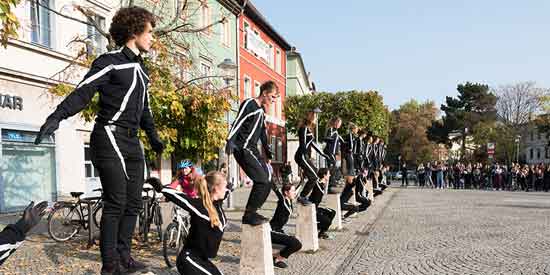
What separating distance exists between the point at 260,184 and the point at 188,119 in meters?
3.30

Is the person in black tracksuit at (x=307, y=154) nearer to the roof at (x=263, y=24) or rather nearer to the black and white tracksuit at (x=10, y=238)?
the black and white tracksuit at (x=10, y=238)

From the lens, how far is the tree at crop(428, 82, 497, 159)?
2906 inches

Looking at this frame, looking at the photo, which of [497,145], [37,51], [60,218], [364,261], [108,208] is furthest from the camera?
[497,145]

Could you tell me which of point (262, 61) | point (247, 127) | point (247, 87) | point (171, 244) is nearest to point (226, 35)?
point (247, 87)

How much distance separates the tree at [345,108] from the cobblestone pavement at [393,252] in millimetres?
27833

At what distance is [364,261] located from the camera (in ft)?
23.5

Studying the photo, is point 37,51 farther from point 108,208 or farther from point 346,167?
point 108,208

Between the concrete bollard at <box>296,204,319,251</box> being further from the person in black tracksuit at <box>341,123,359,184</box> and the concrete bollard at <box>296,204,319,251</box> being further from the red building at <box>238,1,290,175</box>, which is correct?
the red building at <box>238,1,290,175</box>

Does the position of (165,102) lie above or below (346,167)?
above

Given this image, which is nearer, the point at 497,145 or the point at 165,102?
the point at 165,102

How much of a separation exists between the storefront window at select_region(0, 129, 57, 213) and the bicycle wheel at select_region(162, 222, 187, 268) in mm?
8643

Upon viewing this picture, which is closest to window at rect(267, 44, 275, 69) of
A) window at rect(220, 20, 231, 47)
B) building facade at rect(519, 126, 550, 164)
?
window at rect(220, 20, 231, 47)

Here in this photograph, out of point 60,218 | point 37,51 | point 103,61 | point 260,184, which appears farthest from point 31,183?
point 103,61

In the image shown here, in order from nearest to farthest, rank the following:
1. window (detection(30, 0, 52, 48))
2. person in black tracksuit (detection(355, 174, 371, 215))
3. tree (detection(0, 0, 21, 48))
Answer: tree (detection(0, 0, 21, 48)) < person in black tracksuit (detection(355, 174, 371, 215)) < window (detection(30, 0, 52, 48))
